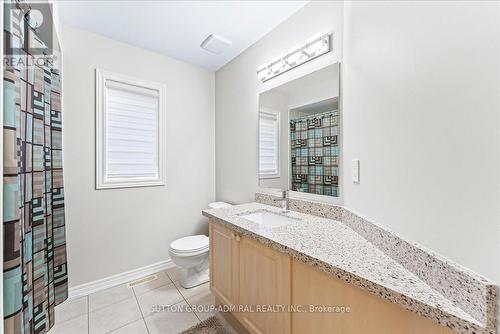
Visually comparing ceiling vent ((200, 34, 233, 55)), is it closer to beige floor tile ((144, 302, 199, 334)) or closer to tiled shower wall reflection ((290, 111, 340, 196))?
tiled shower wall reflection ((290, 111, 340, 196))

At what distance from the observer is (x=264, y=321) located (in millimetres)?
1184

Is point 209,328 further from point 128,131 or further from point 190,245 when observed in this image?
point 128,131

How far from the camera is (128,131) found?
7.30ft

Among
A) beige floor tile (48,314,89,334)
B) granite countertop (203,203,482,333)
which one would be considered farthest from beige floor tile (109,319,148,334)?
granite countertop (203,203,482,333)

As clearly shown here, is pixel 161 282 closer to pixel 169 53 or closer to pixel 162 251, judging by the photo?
pixel 162 251

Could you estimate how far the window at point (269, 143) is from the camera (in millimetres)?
1971

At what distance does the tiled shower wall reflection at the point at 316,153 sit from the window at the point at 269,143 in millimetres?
186

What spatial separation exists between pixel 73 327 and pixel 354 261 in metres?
2.05

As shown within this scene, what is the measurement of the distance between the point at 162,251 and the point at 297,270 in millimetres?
1931

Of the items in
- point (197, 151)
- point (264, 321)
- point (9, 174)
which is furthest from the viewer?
point (197, 151)

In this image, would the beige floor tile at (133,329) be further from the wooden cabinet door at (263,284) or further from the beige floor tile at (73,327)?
the wooden cabinet door at (263,284)

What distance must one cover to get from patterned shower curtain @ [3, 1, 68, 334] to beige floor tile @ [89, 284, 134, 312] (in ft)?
1.88

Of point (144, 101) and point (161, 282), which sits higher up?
point (144, 101)

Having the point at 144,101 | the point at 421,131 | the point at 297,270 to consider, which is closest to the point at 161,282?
the point at 297,270
